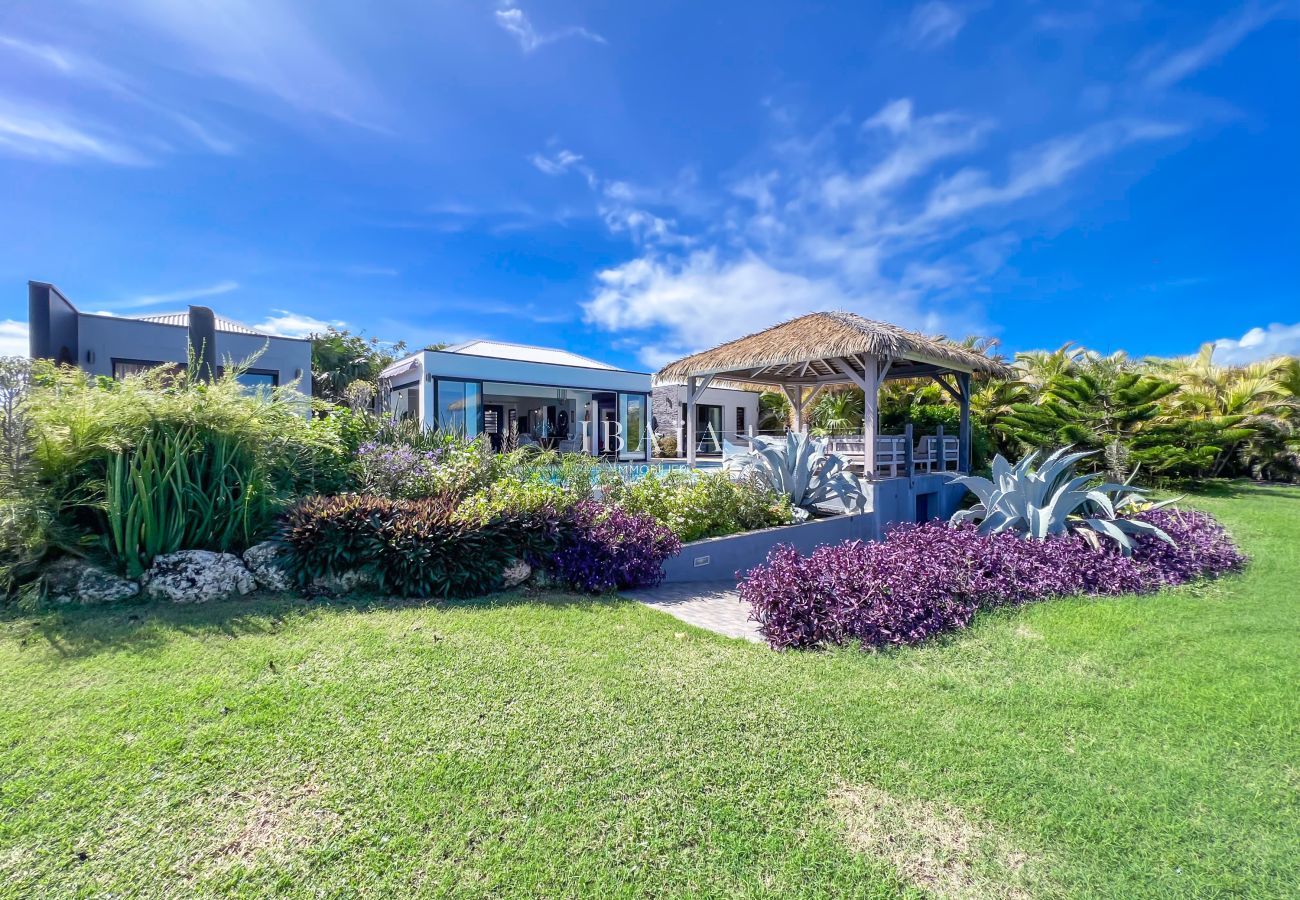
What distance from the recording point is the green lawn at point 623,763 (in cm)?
189

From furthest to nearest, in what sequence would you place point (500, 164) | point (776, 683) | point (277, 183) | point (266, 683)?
point (500, 164) < point (277, 183) < point (776, 683) < point (266, 683)

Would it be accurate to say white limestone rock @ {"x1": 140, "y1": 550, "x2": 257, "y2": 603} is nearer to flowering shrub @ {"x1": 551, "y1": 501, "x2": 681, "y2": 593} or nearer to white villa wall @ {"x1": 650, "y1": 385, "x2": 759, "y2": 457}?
flowering shrub @ {"x1": 551, "y1": 501, "x2": 681, "y2": 593}

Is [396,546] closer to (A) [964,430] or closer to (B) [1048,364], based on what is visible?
(A) [964,430]

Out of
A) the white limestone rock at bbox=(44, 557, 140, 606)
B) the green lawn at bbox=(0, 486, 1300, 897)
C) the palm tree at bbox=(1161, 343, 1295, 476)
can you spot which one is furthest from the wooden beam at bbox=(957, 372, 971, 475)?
the white limestone rock at bbox=(44, 557, 140, 606)

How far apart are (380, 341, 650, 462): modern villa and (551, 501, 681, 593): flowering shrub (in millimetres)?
8959

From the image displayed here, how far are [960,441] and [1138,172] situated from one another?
23.4 feet

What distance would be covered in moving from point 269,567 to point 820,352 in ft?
28.9

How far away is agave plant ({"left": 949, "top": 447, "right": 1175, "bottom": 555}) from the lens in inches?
235

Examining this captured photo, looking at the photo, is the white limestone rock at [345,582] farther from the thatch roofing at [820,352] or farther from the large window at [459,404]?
the large window at [459,404]

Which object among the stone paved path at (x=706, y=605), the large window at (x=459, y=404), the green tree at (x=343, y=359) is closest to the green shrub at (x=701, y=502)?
the stone paved path at (x=706, y=605)

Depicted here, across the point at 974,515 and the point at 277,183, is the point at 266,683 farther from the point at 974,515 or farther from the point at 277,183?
the point at 277,183

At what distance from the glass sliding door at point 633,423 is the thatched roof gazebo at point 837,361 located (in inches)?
194

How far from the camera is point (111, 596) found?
4254 mm

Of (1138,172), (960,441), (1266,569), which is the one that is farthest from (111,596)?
(1138,172)
